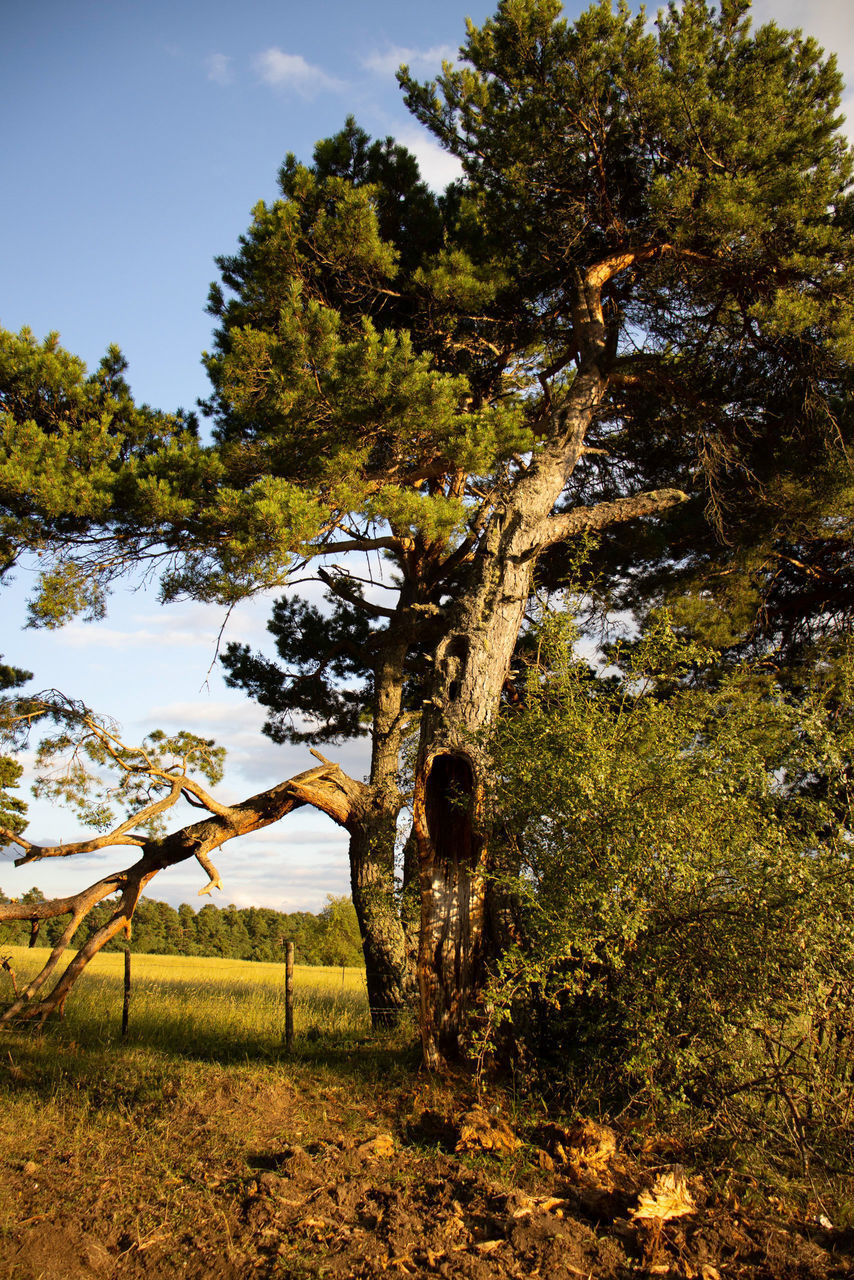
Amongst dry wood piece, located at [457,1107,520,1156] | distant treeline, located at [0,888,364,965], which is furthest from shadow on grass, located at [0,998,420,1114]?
distant treeline, located at [0,888,364,965]

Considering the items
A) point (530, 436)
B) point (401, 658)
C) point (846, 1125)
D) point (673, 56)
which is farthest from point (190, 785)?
point (673, 56)

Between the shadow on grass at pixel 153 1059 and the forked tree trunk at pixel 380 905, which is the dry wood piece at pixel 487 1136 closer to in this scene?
the shadow on grass at pixel 153 1059

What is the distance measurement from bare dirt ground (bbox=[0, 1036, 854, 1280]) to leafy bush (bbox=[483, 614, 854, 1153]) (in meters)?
0.61

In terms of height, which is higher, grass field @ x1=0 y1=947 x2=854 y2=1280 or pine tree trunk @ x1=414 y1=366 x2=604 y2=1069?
pine tree trunk @ x1=414 y1=366 x2=604 y2=1069

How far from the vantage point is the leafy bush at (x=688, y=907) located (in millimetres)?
4816

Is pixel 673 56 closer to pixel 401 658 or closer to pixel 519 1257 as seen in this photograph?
pixel 401 658

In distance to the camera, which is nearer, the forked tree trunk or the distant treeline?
the forked tree trunk

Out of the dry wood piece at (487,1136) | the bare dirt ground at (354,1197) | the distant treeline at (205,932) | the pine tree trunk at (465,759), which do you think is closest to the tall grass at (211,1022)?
the bare dirt ground at (354,1197)

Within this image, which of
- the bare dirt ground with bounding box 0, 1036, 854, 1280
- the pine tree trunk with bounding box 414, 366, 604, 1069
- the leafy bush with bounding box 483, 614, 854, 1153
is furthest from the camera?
the pine tree trunk with bounding box 414, 366, 604, 1069

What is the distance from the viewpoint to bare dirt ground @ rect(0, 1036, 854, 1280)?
149 inches

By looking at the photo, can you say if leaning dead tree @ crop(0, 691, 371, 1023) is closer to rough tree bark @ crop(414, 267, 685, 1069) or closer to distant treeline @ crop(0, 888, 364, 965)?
rough tree bark @ crop(414, 267, 685, 1069)

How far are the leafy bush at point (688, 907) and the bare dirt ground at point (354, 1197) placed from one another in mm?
606

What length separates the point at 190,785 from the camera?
8.08 metres

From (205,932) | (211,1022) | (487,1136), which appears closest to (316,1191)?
(487,1136)
